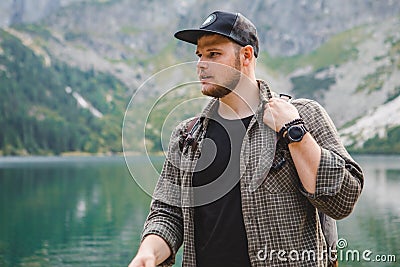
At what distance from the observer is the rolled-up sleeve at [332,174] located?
105 inches

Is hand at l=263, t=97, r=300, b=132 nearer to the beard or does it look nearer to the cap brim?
the beard

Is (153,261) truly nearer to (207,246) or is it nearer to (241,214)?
(207,246)

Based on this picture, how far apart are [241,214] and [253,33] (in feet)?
3.33

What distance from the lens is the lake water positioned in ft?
99.9

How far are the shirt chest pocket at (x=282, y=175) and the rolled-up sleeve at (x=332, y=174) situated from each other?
77 mm

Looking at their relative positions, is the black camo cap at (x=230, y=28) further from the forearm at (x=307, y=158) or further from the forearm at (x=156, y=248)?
the forearm at (x=156, y=248)

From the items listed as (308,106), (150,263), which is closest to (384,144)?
(308,106)

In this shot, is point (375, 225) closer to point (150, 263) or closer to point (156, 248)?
point (156, 248)

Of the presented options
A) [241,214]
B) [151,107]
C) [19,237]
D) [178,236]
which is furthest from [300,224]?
[19,237]

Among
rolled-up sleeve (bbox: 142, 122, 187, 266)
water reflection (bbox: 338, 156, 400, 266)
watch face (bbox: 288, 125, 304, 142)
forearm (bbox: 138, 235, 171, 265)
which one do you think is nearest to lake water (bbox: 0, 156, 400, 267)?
water reflection (bbox: 338, 156, 400, 266)

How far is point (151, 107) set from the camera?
3.12 metres

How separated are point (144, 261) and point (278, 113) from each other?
3.31ft

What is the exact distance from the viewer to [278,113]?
2814mm

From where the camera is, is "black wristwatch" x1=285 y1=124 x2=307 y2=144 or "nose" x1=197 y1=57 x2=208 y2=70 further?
"nose" x1=197 y1=57 x2=208 y2=70
